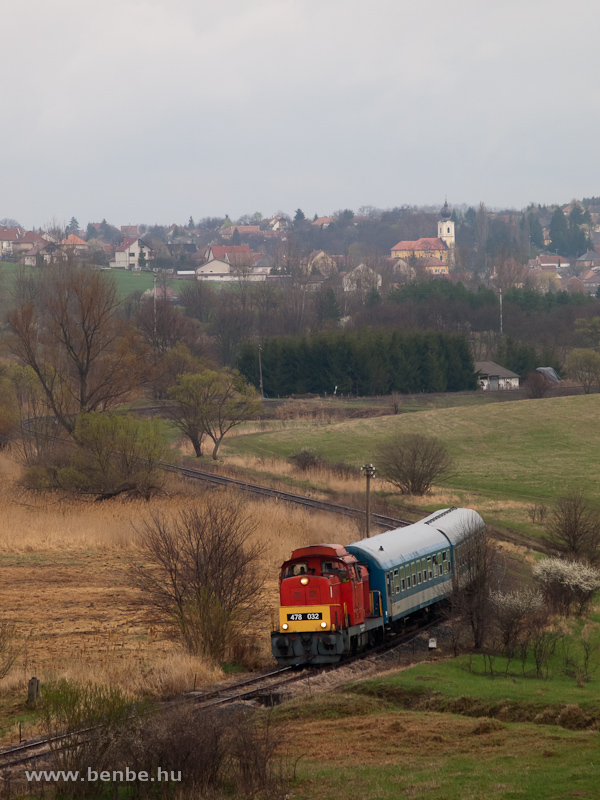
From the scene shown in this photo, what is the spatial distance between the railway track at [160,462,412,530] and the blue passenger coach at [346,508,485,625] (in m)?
13.8

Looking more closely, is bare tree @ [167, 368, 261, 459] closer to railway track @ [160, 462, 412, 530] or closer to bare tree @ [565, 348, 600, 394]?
railway track @ [160, 462, 412, 530]

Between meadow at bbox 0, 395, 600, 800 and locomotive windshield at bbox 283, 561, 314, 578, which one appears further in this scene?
locomotive windshield at bbox 283, 561, 314, 578

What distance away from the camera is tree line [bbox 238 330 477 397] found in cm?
11369

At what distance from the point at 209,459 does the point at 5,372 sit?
19544 mm

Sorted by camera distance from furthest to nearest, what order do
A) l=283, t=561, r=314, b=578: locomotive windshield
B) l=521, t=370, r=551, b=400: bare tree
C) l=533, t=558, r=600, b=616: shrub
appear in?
l=521, t=370, r=551, b=400: bare tree < l=533, t=558, r=600, b=616: shrub < l=283, t=561, r=314, b=578: locomotive windshield

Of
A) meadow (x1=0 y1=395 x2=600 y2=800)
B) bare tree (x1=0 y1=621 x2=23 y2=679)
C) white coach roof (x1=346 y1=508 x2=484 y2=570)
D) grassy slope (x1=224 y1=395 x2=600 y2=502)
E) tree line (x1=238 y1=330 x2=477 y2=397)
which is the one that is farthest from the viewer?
tree line (x1=238 y1=330 x2=477 y2=397)

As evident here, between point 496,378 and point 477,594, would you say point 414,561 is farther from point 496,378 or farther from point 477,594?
point 496,378

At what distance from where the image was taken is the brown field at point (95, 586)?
81.2ft

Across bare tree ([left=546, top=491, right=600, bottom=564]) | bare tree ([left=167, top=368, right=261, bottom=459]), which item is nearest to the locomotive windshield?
bare tree ([left=546, top=491, right=600, bottom=564])

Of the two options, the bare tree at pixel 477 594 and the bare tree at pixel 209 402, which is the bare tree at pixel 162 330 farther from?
the bare tree at pixel 477 594

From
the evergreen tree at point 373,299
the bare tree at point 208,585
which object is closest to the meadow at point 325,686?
the bare tree at point 208,585

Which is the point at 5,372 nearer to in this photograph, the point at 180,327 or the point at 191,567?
the point at 180,327

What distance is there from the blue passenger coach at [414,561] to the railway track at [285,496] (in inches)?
545

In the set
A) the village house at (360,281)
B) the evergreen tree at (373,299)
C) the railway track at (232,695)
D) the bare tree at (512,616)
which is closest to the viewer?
the railway track at (232,695)
